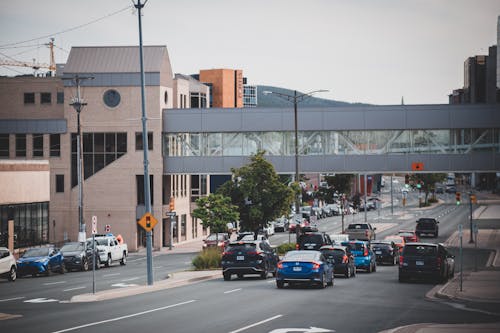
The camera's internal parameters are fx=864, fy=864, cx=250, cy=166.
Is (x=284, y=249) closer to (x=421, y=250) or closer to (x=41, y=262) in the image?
(x=41, y=262)

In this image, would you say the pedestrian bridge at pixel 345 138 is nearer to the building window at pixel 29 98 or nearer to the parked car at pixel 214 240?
the parked car at pixel 214 240

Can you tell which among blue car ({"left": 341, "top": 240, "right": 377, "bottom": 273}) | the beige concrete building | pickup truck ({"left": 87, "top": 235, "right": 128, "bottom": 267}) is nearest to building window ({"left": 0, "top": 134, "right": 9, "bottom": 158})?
the beige concrete building

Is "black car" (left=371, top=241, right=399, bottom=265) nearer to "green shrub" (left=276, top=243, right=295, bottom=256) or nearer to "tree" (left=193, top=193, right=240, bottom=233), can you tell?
"green shrub" (left=276, top=243, right=295, bottom=256)

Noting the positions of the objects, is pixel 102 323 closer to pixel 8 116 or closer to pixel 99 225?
pixel 99 225

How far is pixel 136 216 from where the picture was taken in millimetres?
74062

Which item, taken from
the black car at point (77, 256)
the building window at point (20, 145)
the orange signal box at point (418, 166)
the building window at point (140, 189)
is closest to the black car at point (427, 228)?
the orange signal box at point (418, 166)

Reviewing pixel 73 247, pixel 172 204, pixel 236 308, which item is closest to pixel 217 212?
pixel 172 204

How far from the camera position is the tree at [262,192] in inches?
2387

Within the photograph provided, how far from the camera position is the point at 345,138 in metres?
72.3

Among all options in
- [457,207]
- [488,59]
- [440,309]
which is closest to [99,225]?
[440,309]

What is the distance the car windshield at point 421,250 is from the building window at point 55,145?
45523 mm

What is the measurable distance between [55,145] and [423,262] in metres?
46.4

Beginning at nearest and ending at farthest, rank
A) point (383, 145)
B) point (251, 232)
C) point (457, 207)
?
point (251, 232), point (383, 145), point (457, 207)

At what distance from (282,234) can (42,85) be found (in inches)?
1194
